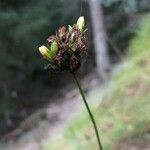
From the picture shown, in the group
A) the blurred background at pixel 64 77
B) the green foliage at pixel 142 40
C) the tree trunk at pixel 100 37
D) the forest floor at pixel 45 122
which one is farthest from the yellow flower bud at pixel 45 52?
the tree trunk at pixel 100 37

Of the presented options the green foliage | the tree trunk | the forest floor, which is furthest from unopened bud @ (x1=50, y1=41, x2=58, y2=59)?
the tree trunk

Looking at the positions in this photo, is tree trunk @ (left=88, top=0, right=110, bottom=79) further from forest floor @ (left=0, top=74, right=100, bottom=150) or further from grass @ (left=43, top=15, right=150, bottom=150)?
grass @ (left=43, top=15, right=150, bottom=150)

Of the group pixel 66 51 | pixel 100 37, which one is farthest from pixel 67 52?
pixel 100 37

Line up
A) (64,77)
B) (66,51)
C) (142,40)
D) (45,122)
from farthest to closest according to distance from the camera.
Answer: (64,77), (45,122), (142,40), (66,51)

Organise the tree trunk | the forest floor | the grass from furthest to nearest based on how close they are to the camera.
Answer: the tree trunk, the forest floor, the grass

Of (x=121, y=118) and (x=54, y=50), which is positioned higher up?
(x=121, y=118)

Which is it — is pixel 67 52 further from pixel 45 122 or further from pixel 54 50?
pixel 45 122
